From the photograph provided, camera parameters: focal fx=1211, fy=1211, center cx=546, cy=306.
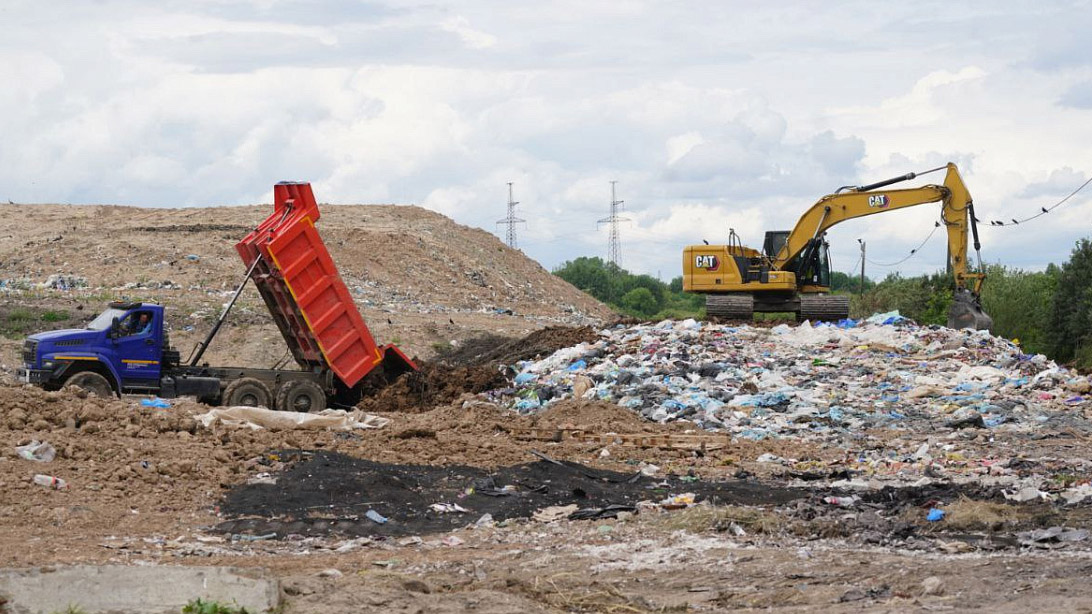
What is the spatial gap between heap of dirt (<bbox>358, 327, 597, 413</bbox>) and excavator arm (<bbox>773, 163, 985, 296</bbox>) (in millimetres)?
5617

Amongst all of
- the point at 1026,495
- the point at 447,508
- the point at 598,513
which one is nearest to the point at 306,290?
the point at 447,508

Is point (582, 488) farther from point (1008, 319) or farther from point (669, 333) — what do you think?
point (1008, 319)

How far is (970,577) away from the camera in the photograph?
6.87 meters

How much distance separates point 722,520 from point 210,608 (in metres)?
4.17

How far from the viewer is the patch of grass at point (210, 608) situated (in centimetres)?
580

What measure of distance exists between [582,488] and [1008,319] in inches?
1011

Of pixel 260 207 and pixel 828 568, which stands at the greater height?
pixel 260 207

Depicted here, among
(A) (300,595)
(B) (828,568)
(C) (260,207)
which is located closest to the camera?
(A) (300,595)

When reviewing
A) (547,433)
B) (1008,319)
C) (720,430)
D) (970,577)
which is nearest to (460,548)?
(970,577)

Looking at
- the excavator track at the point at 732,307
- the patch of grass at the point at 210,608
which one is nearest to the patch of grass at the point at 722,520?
the patch of grass at the point at 210,608

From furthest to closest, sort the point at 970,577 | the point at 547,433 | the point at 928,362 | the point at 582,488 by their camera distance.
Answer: the point at 928,362
the point at 547,433
the point at 582,488
the point at 970,577

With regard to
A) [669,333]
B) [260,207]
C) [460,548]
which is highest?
[260,207]

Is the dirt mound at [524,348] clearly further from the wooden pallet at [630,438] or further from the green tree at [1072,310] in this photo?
the green tree at [1072,310]

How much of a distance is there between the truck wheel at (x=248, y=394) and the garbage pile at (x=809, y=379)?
343 cm
